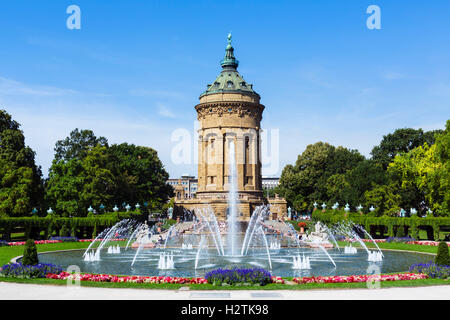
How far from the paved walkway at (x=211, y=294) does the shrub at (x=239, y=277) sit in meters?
0.96

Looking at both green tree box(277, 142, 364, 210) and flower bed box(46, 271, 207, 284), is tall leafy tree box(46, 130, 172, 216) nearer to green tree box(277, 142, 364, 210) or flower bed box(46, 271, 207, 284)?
green tree box(277, 142, 364, 210)

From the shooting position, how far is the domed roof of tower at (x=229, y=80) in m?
70.5

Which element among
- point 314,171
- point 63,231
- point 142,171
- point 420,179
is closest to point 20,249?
point 63,231

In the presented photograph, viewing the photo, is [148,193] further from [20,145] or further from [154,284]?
[154,284]

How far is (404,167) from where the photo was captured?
2029 inches

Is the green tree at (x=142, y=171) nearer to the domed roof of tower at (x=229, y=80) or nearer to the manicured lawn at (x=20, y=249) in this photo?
the domed roof of tower at (x=229, y=80)

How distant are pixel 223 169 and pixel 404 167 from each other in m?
28.6

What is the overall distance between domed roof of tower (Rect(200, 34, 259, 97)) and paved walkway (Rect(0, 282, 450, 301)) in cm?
5756

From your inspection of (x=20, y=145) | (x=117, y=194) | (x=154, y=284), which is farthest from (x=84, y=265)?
(x=117, y=194)

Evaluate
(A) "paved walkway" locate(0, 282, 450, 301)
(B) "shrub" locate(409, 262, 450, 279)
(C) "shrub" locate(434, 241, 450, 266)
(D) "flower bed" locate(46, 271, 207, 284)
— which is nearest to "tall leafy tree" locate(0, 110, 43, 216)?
(D) "flower bed" locate(46, 271, 207, 284)

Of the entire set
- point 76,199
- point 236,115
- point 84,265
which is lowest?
point 84,265

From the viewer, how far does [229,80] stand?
233ft

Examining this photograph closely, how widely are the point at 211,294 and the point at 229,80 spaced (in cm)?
6051
